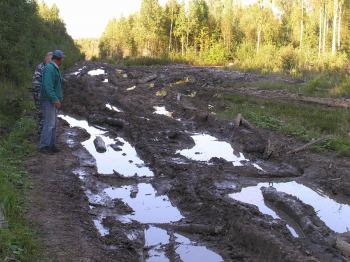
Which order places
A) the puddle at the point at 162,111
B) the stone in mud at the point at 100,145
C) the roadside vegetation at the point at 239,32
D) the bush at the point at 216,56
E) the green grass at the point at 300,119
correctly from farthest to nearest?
the bush at the point at 216,56 → the roadside vegetation at the point at 239,32 → the puddle at the point at 162,111 → the green grass at the point at 300,119 → the stone in mud at the point at 100,145

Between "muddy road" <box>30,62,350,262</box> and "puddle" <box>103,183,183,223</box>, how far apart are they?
2 centimetres

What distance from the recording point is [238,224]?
5430mm

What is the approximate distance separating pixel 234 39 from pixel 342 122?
1598 inches

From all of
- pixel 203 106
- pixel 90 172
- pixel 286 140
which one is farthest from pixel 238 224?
pixel 203 106

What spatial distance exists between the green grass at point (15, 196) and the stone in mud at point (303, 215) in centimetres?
337

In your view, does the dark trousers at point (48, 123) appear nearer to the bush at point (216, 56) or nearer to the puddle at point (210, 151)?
the puddle at point (210, 151)

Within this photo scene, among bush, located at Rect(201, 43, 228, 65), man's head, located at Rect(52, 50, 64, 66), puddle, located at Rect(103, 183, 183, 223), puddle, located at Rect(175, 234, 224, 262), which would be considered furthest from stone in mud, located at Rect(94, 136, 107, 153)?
bush, located at Rect(201, 43, 228, 65)

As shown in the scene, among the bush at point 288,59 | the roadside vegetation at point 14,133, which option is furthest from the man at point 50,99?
the bush at point 288,59

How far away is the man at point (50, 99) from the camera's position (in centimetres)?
831

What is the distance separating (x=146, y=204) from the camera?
6.61 metres

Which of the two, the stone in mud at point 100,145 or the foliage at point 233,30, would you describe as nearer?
the stone in mud at point 100,145

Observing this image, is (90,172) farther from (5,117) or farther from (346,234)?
(346,234)

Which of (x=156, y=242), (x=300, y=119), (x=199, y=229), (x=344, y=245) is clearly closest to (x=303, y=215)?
(x=344, y=245)

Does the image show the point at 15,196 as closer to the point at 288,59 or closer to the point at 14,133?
the point at 14,133
